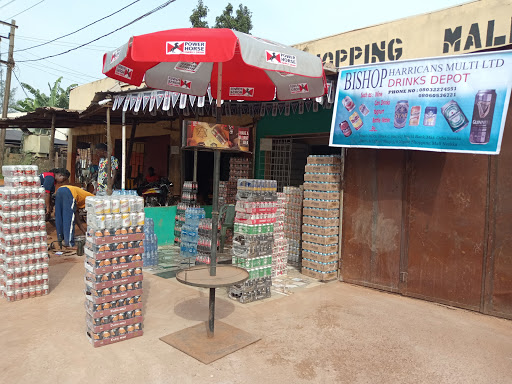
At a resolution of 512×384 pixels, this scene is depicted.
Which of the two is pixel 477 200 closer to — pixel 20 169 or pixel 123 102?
pixel 20 169

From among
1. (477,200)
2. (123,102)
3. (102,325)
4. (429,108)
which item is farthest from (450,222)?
(123,102)

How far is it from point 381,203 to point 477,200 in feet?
4.95

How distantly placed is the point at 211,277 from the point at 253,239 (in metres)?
1.82

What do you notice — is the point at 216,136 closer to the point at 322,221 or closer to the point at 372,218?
the point at 322,221

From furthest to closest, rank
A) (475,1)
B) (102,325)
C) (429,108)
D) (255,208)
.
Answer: (475,1) < (255,208) < (429,108) < (102,325)

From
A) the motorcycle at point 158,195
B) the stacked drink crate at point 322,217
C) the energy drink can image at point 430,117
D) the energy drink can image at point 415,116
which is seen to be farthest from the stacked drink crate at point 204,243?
the energy drink can image at point 430,117

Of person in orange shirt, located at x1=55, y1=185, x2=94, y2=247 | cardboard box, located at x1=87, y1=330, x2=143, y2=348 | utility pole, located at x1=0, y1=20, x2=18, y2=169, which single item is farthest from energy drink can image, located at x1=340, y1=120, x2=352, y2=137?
utility pole, located at x1=0, y1=20, x2=18, y2=169

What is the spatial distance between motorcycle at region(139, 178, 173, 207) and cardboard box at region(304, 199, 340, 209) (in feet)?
19.0

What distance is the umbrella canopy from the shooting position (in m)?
3.74

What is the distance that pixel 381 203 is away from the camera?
674 cm

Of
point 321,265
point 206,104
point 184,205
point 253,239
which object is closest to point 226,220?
point 184,205

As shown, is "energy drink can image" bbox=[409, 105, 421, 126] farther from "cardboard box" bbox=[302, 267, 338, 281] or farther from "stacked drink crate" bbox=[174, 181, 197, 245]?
"stacked drink crate" bbox=[174, 181, 197, 245]

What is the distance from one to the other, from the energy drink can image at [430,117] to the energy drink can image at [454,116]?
12cm

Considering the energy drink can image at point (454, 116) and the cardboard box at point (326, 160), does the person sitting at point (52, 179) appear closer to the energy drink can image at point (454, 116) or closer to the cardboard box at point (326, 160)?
the cardboard box at point (326, 160)
